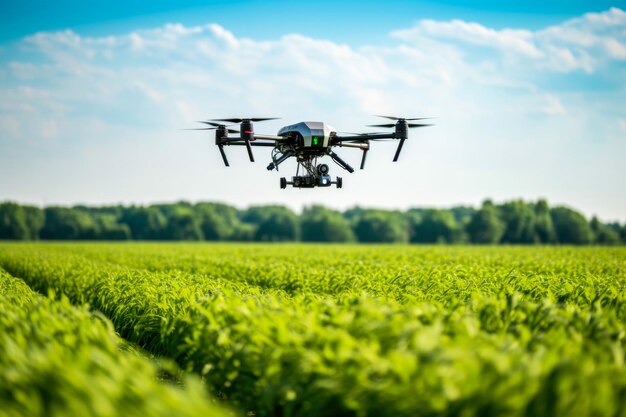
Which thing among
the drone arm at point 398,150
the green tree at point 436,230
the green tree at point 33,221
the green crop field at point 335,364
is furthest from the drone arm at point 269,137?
the green tree at point 33,221

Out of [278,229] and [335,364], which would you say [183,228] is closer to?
[278,229]

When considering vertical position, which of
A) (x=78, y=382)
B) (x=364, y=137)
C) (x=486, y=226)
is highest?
(x=364, y=137)

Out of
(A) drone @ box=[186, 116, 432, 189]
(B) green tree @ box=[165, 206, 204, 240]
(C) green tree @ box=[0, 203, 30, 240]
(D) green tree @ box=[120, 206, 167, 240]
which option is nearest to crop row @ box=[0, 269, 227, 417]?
(A) drone @ box=[186, 116, 432, 189]

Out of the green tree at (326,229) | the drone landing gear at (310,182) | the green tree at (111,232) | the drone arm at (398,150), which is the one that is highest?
the drone arm at (398,150)

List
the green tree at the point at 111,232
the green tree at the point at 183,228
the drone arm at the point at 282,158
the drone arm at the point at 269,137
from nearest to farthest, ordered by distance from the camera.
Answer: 1. the drone arm at the point at 269,137
2. the drone arm at the point at 282,158
3. the green tree at the point at 111,232
4. the green tree at the point at 183,228

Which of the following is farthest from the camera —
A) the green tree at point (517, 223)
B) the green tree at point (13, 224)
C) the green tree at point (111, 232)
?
the green tree at point (111, 232)

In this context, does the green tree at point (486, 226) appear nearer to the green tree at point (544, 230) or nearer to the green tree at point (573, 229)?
the green tree at point (544, 230)

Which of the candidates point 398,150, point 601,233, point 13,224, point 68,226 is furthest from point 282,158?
point 601,233

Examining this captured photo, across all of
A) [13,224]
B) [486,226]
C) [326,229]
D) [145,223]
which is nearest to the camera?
[486,226]
